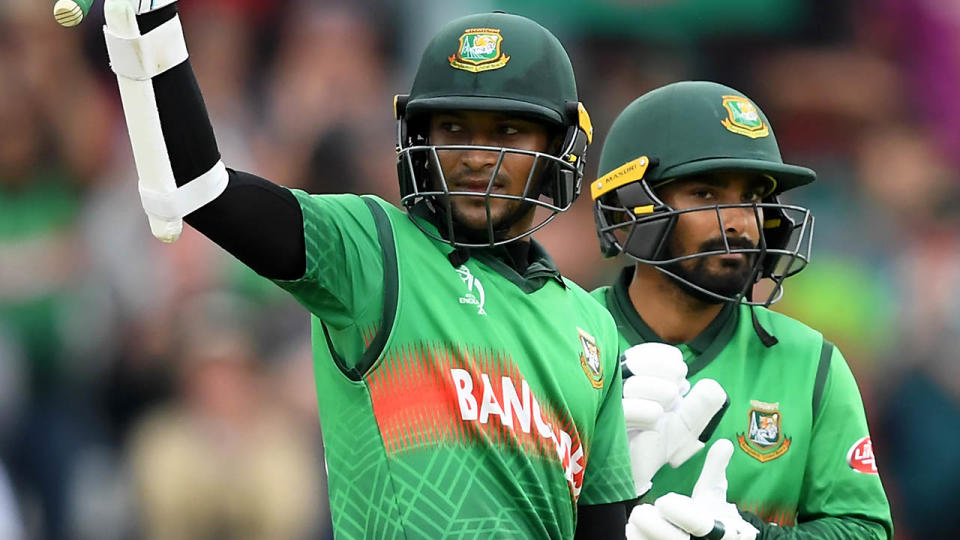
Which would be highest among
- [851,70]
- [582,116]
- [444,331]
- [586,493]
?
[582,116]

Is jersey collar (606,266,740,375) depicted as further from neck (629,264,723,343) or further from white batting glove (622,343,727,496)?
white batting glove (622,343,727,496)

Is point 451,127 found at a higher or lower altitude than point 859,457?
higher

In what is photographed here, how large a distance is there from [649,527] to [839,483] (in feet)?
2.01

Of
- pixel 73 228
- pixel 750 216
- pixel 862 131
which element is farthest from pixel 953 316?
pixel 73 228

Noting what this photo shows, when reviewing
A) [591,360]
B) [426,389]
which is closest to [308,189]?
[591,360]

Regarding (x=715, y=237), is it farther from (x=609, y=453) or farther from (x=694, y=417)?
(x=609, y=453)

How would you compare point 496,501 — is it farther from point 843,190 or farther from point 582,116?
point 843,190

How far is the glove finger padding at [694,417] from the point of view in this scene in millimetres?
3893

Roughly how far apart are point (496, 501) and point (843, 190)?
5368mm

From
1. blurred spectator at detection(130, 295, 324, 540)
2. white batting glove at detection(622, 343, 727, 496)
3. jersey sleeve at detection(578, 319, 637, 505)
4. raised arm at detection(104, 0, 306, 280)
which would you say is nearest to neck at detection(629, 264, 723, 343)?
white batting glove at detection(622, 343, 727, 496)

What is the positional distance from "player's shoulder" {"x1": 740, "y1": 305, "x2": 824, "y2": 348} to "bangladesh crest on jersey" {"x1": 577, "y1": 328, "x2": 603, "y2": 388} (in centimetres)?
91

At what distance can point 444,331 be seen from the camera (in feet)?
10.2

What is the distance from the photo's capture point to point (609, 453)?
3512mm

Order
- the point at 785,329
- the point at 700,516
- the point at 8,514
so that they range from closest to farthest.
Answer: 1. the point at 700,516
2. the point at 785,329
3. the point at 8,514
